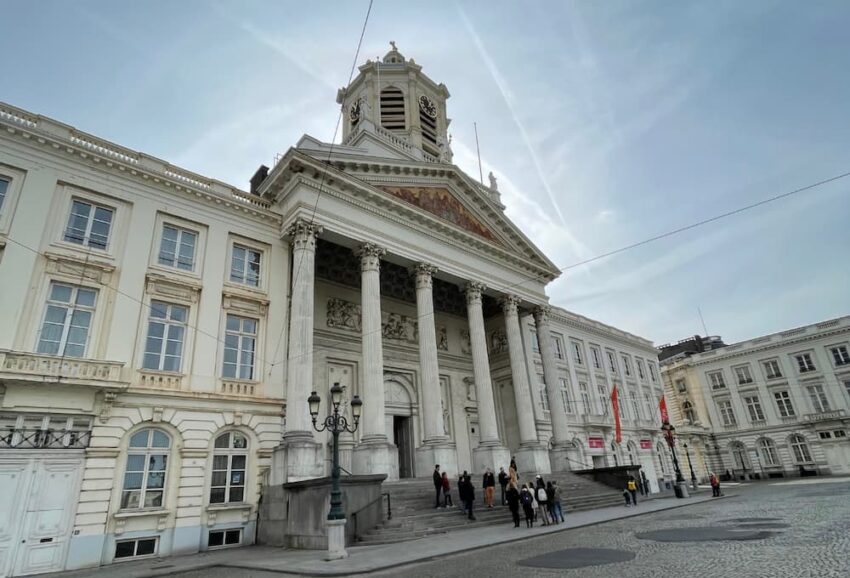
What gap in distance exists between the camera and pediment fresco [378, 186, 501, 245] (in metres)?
23.5

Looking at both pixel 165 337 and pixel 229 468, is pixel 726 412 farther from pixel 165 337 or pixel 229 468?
pixel 165 337

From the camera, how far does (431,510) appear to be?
15.6m

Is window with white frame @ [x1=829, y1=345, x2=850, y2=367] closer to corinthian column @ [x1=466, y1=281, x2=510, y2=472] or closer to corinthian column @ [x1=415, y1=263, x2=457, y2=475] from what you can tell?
corinthian column @ [x1=466, y1=281, x2=510, y2=472]

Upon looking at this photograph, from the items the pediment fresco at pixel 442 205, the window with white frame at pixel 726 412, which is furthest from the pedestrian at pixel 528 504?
the window with white frame at pixel 726 412

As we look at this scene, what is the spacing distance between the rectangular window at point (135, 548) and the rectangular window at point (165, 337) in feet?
→ 16.8

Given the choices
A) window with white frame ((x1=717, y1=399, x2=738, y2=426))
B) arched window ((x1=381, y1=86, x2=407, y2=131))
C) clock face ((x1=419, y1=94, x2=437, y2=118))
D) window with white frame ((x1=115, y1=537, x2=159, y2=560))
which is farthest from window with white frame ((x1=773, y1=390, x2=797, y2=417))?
window with white frame ((x1=115, y1=537, x2=159, y2=560))

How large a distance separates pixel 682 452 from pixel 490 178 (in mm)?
36167

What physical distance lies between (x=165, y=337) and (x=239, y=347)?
2549 millimetres

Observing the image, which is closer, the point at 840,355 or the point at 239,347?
the point at 239,347

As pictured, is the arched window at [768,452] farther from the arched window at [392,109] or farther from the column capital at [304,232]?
the column capital at [304,232]

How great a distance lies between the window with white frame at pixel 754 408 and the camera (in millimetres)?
50075

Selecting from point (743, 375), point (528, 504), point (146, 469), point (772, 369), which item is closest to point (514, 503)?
point (528, 504)

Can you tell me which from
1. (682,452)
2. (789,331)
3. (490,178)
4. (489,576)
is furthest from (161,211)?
(789,331)

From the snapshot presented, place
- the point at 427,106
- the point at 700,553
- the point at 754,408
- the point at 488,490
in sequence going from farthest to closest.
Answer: the point at 754,408 < the point at 427,106 < the point at 488,490 < the point at 700,553
